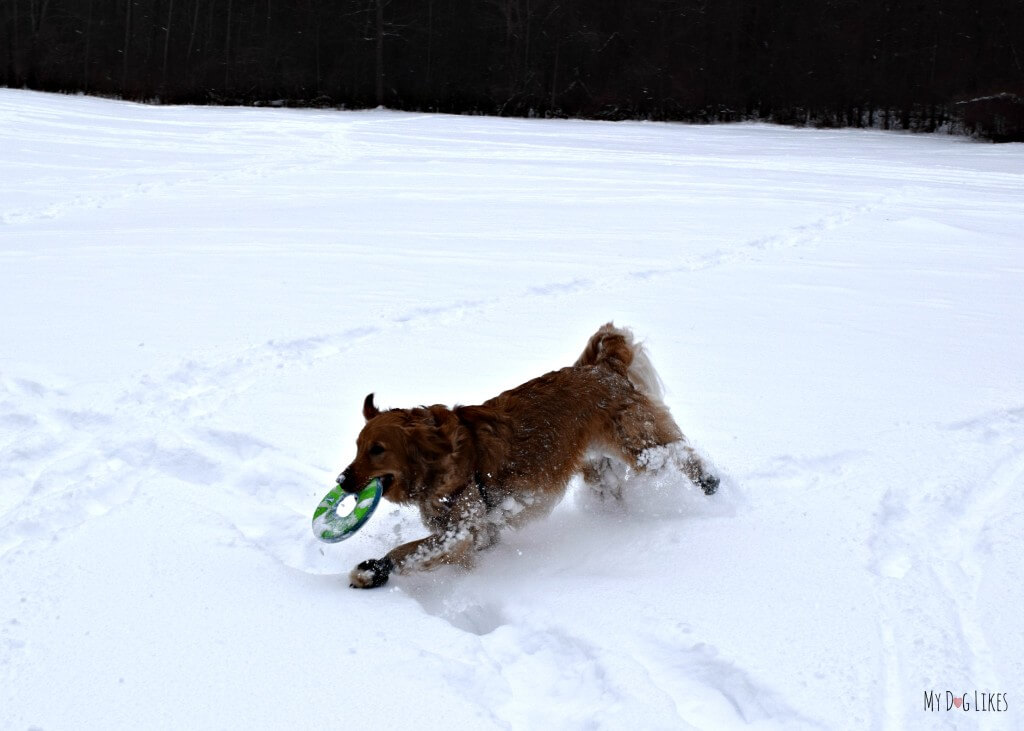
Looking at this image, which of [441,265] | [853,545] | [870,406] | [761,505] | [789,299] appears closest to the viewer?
[853,545]

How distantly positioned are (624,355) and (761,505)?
3.78 feet

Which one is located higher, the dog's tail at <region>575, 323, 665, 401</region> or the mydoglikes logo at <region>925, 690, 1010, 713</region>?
the dog's tail at <region>575, 323, 665, 401</region>

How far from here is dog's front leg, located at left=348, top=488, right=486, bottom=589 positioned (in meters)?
4.18

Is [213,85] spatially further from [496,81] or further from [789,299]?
[789,299]

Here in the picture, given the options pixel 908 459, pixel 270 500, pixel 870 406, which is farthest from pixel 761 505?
pixel 270 500

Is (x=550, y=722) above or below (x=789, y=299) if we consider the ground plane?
below

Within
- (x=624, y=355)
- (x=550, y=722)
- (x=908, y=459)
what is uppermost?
(x=624, y=355)

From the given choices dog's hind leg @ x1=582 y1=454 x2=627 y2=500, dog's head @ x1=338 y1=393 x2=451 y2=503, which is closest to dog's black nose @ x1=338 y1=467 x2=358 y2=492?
dog's head @ x1=338 y1=393 x2=451 y2=503

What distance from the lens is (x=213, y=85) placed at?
36125mm

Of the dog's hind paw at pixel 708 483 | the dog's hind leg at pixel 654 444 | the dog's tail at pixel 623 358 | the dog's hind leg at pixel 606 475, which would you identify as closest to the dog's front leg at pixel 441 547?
the dog's hind leg at pixel 606 475

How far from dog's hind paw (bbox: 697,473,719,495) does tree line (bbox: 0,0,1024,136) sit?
30.1 metres

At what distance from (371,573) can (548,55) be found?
37.5 m

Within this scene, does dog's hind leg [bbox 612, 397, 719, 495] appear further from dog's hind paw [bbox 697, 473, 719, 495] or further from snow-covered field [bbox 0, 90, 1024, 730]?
snow-covered field [bbox 0, 90, 1024, 730]

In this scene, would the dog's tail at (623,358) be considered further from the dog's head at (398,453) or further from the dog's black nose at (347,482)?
→ the dog's black nose at (347,482)
